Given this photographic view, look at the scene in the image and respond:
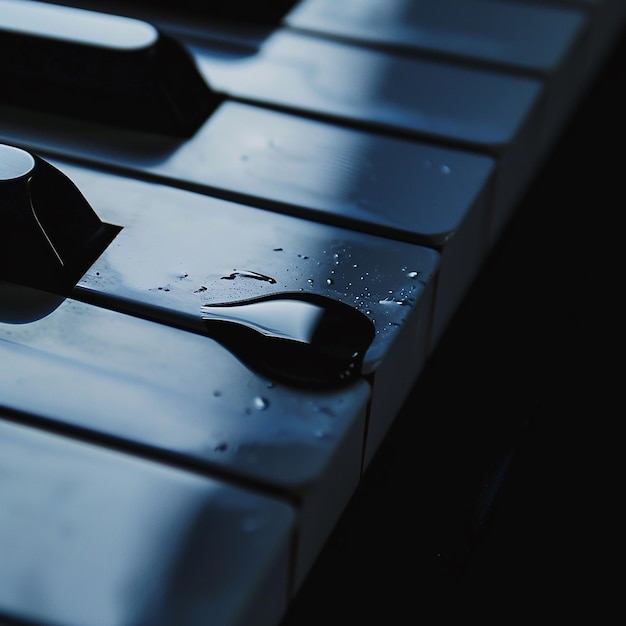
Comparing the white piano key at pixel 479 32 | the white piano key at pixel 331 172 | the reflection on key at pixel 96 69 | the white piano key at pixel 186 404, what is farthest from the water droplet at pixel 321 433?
the white piano key at pixel 479 32

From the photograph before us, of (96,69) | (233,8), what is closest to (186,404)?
(96,69)

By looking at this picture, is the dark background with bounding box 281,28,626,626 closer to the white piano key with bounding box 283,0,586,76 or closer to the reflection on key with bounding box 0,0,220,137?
the white piano key with bounding box 283,0,586,76

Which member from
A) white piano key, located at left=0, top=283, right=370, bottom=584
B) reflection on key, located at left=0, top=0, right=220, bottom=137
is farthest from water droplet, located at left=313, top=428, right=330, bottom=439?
reflection on key, located at left=0, top=0, right=220, bottom=137

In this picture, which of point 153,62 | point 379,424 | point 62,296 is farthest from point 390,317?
point 153,62

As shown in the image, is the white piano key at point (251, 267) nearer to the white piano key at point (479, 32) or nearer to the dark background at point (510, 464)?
the dark background at point (510, 464)

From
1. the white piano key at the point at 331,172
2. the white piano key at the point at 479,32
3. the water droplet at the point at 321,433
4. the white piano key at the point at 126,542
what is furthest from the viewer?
the white piano key at the point at 479,32

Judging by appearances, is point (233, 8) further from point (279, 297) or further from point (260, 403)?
point (260, 403)
